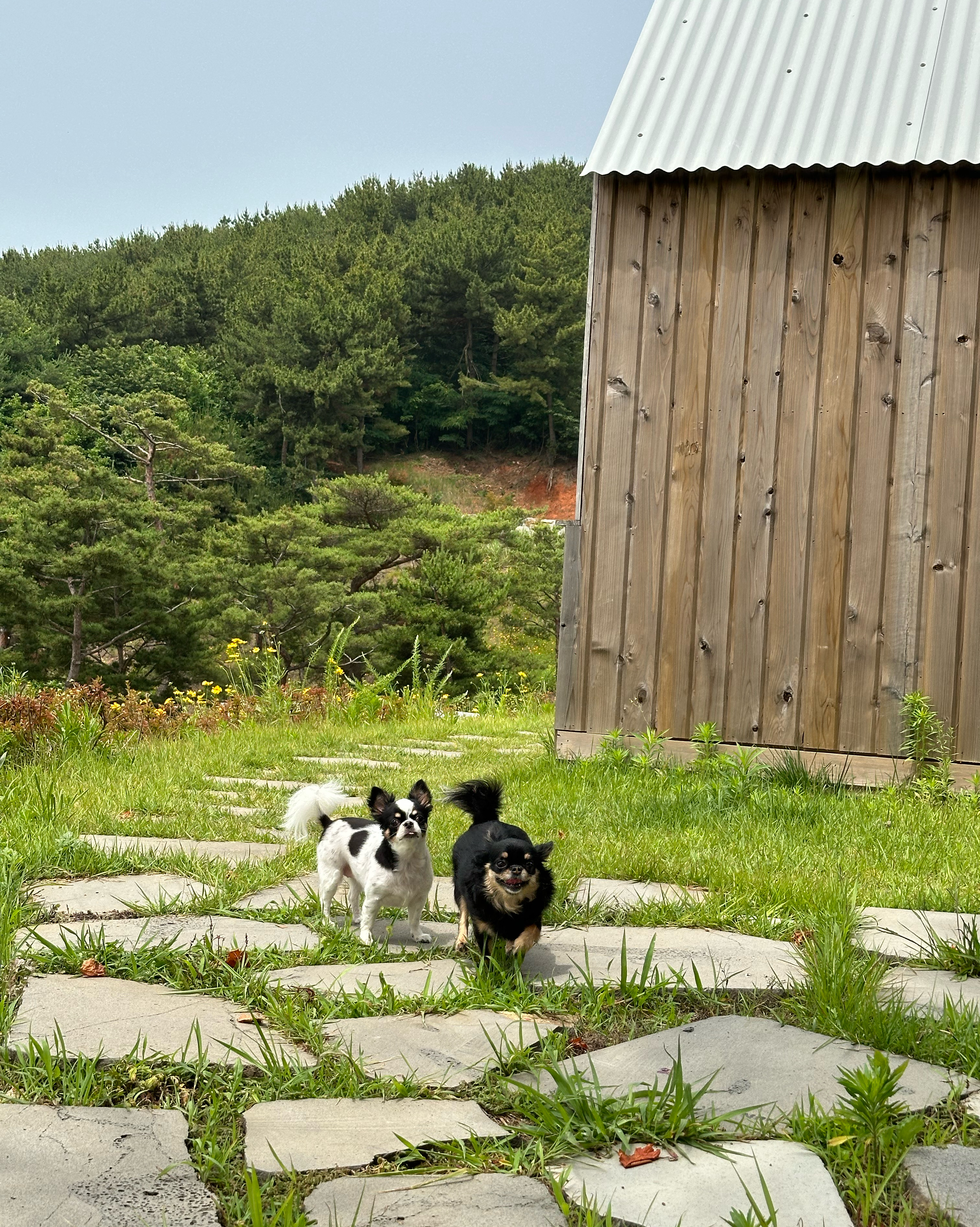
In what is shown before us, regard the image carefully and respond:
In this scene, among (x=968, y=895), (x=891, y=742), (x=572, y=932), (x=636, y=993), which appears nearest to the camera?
(x=636, y=993)

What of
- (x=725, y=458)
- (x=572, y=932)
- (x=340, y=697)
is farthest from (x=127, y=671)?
(x=572, y=932)

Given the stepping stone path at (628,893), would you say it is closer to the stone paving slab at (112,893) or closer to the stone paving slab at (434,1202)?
the stone paving slab at (112,893)

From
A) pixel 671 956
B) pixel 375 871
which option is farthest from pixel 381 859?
pixel 671 956

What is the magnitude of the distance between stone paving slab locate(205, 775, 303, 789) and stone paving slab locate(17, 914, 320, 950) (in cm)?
222

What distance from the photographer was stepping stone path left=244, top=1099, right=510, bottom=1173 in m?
1.71

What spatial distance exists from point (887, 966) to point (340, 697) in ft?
23.3

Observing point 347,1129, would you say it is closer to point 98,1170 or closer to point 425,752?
point 98,1170

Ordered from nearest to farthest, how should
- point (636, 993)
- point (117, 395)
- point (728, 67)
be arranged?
point (636, 993)
point (728, 67)
point (117, 395)

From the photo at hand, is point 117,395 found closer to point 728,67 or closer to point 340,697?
point 340,697

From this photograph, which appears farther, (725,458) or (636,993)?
(725,458)

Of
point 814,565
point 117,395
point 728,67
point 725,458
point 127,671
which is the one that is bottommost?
point 127,671

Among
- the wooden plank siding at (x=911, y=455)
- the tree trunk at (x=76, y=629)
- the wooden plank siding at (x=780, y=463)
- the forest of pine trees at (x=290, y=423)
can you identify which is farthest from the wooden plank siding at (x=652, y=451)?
the tree trunk at (x=76, y=629)

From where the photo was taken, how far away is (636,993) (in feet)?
7.64

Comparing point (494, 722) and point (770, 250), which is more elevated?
point (770, 250)
